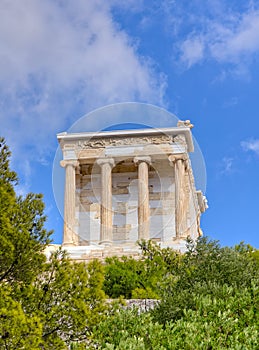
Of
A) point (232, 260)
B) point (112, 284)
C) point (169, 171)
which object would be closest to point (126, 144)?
point (169, 171)

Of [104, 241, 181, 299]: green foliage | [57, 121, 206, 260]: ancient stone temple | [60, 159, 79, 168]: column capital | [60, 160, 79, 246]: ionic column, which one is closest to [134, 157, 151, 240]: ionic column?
[57, 121, 206, 260]: ancient stone temple

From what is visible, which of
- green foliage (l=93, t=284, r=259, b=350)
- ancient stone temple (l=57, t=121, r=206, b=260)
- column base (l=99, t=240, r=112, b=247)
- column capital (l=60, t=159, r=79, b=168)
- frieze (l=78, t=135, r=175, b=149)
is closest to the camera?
green foliage (l=93, t=284, r=259, b=350)

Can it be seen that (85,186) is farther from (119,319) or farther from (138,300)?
(119,319)

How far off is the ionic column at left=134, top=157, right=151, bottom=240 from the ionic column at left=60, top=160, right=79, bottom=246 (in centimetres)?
319

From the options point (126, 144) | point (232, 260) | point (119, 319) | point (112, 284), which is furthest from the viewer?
point (126, 144)

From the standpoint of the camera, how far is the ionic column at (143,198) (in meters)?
34.6

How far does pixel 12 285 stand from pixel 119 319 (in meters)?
2.91

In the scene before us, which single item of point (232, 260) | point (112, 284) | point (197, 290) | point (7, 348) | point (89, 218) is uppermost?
point (89, 218)

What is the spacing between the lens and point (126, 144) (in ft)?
118

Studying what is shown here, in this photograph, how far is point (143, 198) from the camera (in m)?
35.2

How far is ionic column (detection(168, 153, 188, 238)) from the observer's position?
34719 millimetres

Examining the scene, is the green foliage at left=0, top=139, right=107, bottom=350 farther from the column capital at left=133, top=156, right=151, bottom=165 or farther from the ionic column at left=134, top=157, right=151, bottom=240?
the column capital at left=133, top=156, right=151, bottom=165

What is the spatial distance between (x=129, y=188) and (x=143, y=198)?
245 centimetres

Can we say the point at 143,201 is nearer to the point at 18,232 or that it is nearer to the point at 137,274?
the point at 137,274
